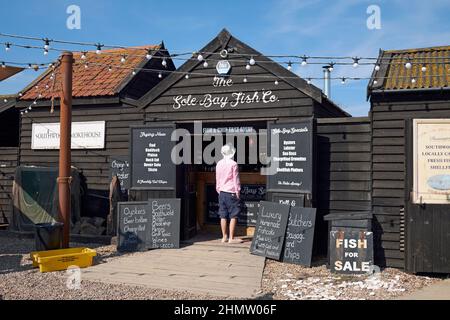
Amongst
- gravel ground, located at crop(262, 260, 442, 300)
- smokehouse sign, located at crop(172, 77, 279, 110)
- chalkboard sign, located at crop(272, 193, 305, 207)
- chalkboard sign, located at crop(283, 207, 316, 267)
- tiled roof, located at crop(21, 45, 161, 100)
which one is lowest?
gravel ground, located at crop(262, 260, 442, 300)

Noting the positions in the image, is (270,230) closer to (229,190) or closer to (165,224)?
(229,190)

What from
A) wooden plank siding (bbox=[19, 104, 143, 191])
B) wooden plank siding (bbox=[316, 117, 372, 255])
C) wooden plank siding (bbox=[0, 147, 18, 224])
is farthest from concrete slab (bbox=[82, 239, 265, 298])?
wooden plank siding (bbox=[0, 147, 18, 224])

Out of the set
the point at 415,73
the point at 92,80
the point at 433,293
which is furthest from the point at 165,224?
the point at 415,73

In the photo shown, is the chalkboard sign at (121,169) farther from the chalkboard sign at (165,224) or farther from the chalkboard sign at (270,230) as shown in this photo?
the chalkboard sign at (270,230)

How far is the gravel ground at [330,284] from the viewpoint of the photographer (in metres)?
5.81

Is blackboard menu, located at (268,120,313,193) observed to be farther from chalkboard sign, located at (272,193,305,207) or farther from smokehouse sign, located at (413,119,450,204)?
smokehouse sign, located at (413,119,450,204)

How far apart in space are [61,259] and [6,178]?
591 centimetres

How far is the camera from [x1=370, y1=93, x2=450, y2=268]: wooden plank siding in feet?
24.8

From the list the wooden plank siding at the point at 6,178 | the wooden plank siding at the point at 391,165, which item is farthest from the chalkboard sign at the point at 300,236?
the wooden plank siding at the point at 6,178

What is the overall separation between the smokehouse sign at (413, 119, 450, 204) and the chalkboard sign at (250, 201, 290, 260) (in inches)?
86.1

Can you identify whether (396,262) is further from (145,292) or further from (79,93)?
(79,93)

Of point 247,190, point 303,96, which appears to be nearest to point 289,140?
point 303,96

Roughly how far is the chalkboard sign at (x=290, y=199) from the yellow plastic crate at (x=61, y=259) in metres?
3.35
